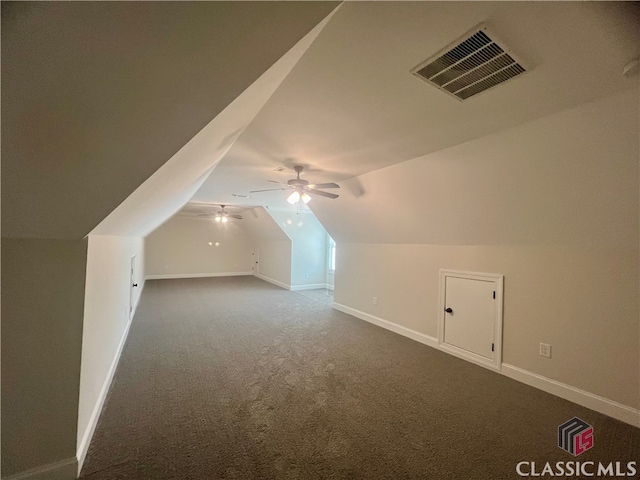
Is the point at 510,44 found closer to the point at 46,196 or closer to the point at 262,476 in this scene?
the point at 46,196

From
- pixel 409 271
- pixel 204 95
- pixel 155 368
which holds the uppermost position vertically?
pixel 204 95

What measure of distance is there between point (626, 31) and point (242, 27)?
5.24ft

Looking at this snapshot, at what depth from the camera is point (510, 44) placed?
4.00 ft

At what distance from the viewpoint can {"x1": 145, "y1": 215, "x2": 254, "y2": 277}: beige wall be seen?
9.34 m

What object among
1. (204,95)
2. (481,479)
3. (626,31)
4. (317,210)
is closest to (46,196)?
(204,95)

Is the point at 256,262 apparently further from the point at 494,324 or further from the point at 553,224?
the point at 553,224

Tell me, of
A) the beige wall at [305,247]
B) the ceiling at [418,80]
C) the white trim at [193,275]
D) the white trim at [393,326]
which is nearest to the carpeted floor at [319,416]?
the white trim at [393,326]

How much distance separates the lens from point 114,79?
867 mm

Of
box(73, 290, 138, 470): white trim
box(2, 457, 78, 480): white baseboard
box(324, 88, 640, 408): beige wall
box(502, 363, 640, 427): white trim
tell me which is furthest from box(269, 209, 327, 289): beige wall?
box(2, 457, 78, 480): white baseboard

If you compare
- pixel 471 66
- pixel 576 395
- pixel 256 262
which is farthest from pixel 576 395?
pixel 256 262

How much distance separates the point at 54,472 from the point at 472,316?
A: 3939mm

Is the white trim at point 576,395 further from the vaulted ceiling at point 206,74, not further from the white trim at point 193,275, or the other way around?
the white trim at point 193,275

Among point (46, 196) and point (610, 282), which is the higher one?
point (46, 196)

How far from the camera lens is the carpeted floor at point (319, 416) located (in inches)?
68.3
